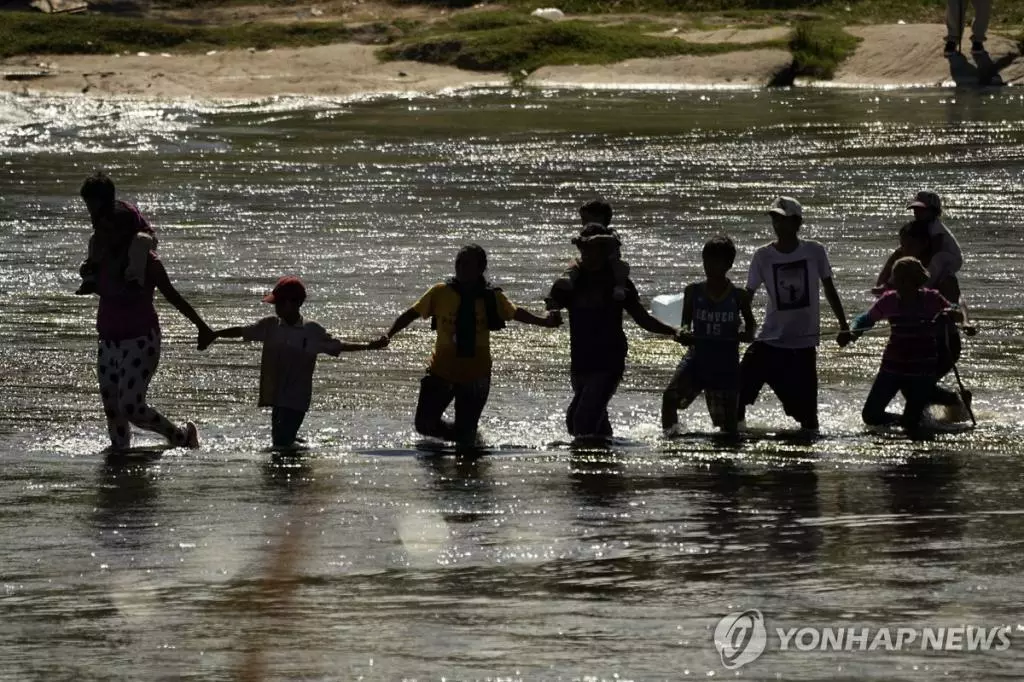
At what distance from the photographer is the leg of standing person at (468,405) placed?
10.6m

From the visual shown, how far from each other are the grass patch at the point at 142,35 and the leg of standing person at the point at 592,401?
2798cm

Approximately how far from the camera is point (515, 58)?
3678 centimetres

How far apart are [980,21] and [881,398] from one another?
1010 inches

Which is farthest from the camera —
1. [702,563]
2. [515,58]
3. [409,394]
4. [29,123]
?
[515,58]

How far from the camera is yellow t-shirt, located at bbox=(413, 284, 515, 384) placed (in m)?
10.5

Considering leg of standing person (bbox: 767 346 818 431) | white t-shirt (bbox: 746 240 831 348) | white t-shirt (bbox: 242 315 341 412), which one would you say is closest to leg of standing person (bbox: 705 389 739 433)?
leg of standing person (bbox: 767 346 818 431)

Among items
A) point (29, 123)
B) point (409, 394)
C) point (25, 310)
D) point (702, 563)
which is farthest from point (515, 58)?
point (702, 563)

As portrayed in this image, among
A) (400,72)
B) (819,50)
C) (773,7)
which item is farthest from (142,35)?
(773,7)

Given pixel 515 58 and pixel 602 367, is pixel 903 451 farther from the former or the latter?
pixel 515 58

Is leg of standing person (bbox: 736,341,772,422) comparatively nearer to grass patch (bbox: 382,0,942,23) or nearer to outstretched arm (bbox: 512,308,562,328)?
outstretched arm (bbox: 512,308,562,328)

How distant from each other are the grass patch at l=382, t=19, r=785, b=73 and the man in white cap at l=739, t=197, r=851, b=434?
25.8 m

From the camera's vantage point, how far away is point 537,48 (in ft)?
123

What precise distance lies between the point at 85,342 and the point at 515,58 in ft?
78.5

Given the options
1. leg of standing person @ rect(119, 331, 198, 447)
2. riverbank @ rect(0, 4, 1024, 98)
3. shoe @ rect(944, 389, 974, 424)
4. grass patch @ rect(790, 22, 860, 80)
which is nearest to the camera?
leg of standing person @ rect(119, 331, 198, 447)
